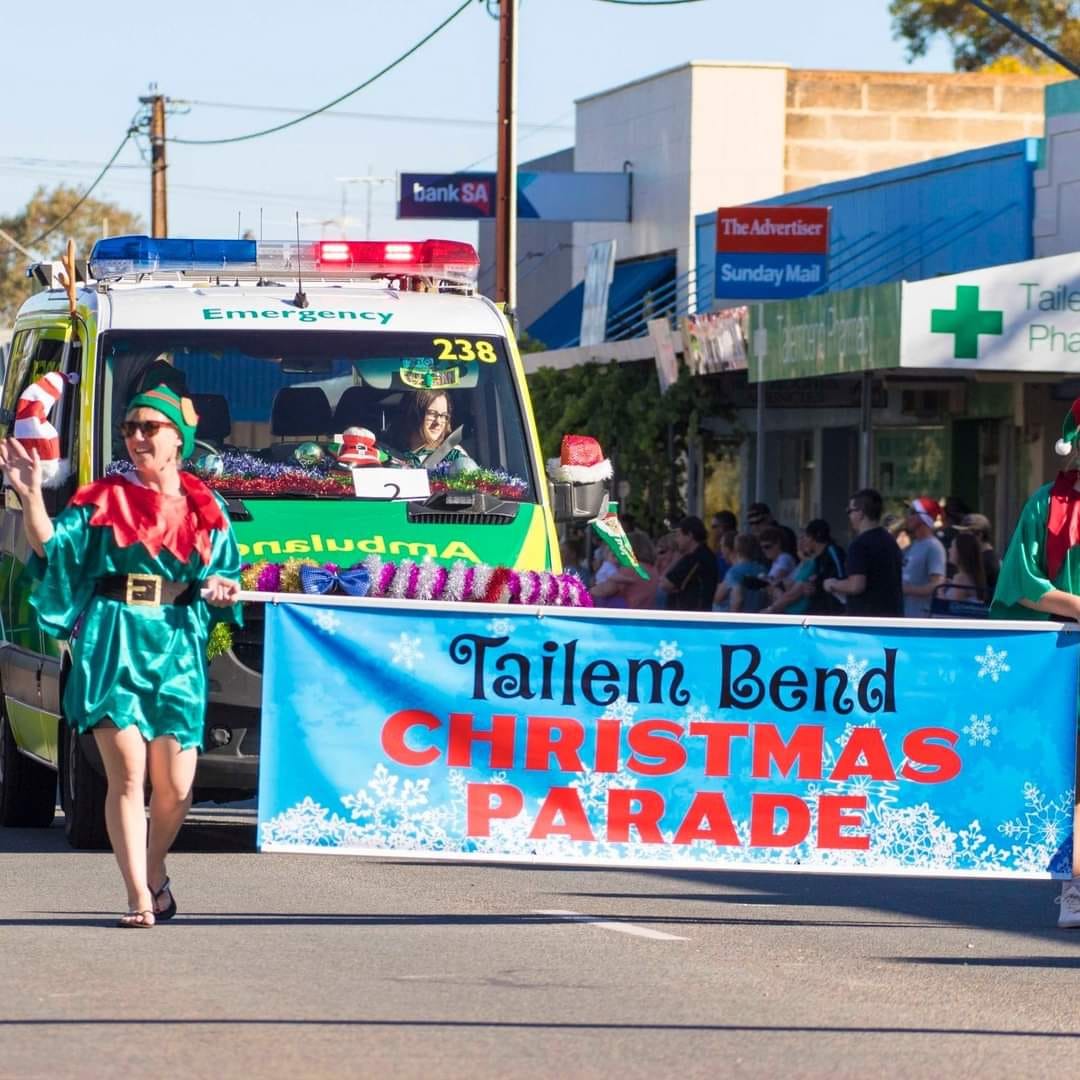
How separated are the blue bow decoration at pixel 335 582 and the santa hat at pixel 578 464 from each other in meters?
1.46

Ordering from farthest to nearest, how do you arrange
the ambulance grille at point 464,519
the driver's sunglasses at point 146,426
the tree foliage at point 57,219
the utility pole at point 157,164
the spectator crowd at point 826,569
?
the tree foliage at point 57,219, the utility pole at point 157,164, the spectator crowd at point 826,569, the ambulance grille at point 464,519, the driver's sunglasses at point 146,426

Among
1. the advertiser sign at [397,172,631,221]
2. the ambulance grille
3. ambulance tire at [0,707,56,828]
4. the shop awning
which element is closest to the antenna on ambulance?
the ambulance grille

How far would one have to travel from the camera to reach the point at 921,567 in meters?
19.0

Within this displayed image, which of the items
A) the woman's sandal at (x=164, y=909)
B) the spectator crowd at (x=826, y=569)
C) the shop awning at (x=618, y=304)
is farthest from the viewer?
the shop awning at (x=618, y=304)

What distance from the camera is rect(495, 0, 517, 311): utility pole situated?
28.4 meters

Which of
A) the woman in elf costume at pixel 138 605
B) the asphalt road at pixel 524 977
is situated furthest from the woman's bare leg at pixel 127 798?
the asphalt road at pixel 524 977

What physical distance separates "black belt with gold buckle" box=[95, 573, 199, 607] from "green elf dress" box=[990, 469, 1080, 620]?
121 inches

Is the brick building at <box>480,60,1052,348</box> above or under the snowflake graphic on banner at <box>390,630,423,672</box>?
above

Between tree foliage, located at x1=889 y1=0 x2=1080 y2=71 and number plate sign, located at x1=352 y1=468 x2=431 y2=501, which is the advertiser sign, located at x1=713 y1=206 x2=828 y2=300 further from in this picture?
tree foliage, located at x1=889 y1=0 x2=1080 y2=71

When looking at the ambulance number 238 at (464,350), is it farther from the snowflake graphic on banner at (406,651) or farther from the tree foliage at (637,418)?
the tree foliage at (637,418)

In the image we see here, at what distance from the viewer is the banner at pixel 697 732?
30.7ft

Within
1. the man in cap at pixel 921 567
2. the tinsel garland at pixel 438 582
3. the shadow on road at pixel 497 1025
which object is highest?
the tinsel garland at pixel 438 582

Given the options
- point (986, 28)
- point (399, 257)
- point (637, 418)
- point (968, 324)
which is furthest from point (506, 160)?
point (986, 28)

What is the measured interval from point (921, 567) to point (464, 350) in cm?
723
